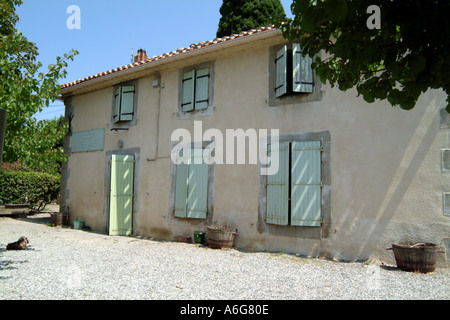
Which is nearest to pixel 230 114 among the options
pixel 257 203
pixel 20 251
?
pixel 257 203

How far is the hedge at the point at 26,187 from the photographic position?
42.8 ft

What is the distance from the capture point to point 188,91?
891 centimetres

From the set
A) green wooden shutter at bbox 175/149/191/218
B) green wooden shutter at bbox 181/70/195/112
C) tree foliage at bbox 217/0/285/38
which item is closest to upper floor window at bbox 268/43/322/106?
green wooden shutter at bbox 181/70/195/112

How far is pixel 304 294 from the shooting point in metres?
4.34

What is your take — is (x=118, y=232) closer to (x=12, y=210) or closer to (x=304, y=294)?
(x=12, y=210)

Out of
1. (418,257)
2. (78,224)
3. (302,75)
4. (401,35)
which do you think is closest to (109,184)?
(78,224)

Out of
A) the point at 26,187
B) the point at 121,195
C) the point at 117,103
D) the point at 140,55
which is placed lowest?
the point at 121,195

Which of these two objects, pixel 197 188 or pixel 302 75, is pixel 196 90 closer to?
pixel 197 188

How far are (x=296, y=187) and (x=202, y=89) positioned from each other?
3434mm

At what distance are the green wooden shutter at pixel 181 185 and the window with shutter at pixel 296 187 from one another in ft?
7.20

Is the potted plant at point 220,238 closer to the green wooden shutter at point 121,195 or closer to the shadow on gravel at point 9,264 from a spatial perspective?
the green wooden shutter at point 121,195

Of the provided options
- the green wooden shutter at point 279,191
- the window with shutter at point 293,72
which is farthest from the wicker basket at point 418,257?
the window with shutter at point 293,72

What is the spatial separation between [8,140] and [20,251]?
268 cm

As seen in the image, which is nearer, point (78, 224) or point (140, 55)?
point (78, 224)
